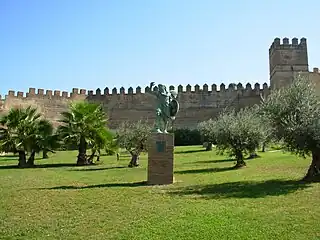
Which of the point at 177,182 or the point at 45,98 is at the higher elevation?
the point at 45,98

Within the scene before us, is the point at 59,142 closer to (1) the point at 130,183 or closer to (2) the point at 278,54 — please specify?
(1) the point at 130,183

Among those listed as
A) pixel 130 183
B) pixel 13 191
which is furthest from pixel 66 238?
pixel 130 183

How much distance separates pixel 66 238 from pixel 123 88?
40353 millimetres

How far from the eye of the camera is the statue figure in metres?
11.8

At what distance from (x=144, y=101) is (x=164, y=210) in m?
38.0

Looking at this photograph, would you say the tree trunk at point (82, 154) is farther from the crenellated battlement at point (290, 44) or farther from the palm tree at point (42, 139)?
the crenellated battlement at point (290, 44)

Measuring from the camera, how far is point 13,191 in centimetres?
1052

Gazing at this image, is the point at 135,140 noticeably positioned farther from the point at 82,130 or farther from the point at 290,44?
the point at 290,44

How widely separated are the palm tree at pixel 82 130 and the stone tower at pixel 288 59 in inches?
909

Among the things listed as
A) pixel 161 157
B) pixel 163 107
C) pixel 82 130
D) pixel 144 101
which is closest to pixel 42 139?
pixel 82 130

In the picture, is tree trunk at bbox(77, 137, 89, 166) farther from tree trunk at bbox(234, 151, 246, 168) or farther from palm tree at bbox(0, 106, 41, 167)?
tree trunk at bbox(234, 151, 246, 168)

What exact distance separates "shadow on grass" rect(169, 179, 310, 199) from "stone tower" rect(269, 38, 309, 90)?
30.6 meters

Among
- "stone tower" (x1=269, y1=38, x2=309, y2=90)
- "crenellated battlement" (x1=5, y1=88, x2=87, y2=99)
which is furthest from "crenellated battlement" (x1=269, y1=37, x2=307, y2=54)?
"crenellated battlement" (x1=5, y1=88, x2=87, y2=99)

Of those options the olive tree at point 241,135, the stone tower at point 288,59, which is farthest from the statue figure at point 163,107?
the stone tower at point 288,59
